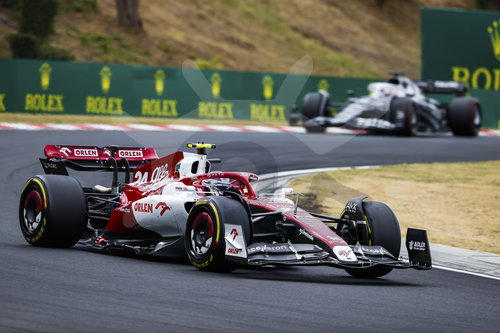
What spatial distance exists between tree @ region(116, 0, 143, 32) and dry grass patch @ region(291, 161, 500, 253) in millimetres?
28953

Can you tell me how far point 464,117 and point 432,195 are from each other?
12715 millimetres

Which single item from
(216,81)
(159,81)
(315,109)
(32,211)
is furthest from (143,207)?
(216,81)

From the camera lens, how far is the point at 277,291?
7.60 metres

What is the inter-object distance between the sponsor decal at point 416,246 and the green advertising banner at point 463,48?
80.7ft

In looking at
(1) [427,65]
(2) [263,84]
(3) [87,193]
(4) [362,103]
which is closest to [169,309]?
(3) [87,193]

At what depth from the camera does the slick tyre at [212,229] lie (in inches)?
319

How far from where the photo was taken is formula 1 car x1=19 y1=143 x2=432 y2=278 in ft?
26.6

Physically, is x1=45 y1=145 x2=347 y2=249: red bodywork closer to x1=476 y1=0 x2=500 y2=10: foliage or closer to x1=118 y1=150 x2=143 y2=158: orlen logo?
x1=118 y1=150 x2=143 y2=158: orlen logo

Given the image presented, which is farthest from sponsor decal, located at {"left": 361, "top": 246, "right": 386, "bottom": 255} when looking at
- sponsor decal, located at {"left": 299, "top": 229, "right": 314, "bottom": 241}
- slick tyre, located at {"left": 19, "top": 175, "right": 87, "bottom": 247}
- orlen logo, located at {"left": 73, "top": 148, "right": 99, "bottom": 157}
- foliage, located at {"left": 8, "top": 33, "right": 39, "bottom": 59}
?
foliage, located at {"left": 8, "top": 33, "right": 39, "bottom": 59}

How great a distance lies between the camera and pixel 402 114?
25766 mm

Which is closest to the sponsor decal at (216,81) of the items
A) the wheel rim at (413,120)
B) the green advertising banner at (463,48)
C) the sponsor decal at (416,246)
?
the wheel rim at (413,120)

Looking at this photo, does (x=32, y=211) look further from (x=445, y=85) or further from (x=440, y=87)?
(x=445, y=85)

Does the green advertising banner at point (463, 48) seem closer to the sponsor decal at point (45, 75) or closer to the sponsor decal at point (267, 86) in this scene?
the sponsor decal at point (267, 86)

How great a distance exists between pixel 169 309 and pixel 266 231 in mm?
2329
